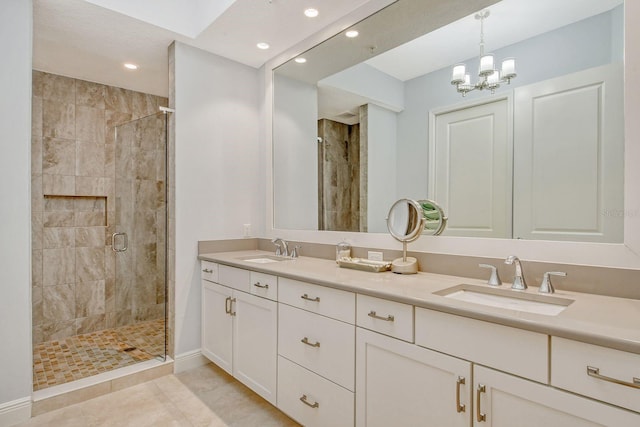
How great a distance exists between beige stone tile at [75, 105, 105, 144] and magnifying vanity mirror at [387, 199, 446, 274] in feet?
10.4

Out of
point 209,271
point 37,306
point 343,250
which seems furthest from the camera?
point 37,306

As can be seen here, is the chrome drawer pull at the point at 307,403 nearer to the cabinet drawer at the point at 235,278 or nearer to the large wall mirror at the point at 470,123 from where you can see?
the cabinet drawer at the point at 235,278

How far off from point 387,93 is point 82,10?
79.4 inches

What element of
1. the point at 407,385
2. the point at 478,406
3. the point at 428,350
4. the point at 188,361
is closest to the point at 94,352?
the point at 188,361

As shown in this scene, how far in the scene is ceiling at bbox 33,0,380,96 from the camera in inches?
84.7

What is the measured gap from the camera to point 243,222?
9.76 ft

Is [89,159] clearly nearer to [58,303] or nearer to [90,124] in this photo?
[90,124]

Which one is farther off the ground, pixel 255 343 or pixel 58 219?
pixel 58 219

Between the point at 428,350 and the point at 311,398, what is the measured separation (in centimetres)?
75

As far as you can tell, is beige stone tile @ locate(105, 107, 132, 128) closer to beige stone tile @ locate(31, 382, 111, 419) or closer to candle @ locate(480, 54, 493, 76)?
beige stone tile @ locate(31, 382, 111, 419)

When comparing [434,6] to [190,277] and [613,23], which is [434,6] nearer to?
[613,23]

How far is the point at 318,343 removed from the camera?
1.64 metres

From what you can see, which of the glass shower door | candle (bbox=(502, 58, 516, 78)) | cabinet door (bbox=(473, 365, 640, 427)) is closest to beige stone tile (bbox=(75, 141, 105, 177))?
the glass shower door

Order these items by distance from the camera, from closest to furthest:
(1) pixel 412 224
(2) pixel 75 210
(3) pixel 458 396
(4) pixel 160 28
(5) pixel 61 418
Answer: (3) pixel 458 396
(1) pixel 412 224
(5) pixel 61 418
(4) pixel 160 28
(2) pixel 75 210
